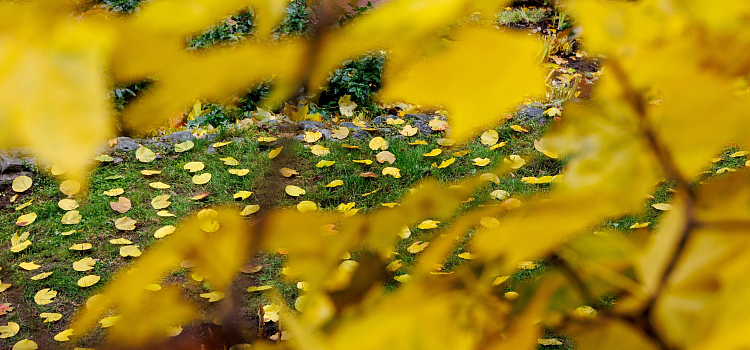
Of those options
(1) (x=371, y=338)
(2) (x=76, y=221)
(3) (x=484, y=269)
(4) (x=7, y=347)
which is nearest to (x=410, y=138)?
(2) (x=76, y=221)

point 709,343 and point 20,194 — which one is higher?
point 709,343

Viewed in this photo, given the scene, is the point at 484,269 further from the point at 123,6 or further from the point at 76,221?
the point at 76,221

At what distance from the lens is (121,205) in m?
1.87

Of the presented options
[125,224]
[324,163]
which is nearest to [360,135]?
[324,163]

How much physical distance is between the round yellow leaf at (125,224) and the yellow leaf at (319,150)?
744 millimetres

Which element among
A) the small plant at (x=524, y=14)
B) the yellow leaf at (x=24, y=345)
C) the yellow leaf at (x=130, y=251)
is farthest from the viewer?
the yellow leaf at (x=130, y=251)

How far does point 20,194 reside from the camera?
1955 millimetres

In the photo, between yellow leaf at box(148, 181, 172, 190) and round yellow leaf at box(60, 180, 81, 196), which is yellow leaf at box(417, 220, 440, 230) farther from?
round yellow leaf at box(60, 180, 81, 196)

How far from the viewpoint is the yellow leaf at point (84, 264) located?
1.62m

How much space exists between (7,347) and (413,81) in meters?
1.64

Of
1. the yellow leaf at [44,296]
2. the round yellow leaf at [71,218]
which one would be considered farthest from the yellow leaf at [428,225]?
the round yellow leaf at [71,218]

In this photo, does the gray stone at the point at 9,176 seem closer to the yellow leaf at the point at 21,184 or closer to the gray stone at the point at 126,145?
the yellow leaf at the point at 21,184

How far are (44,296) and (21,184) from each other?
68 centimetres

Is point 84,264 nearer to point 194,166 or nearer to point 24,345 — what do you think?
point 24,345
